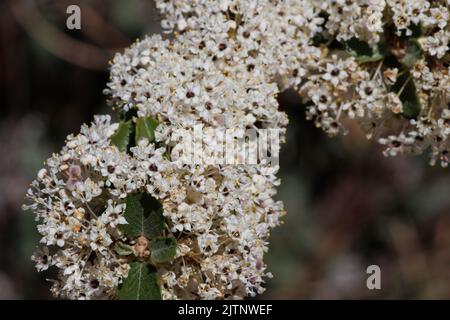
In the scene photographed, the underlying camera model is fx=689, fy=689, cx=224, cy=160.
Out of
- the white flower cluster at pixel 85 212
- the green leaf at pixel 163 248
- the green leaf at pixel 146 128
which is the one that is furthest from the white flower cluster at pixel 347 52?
the green leaf at pixel 163 248

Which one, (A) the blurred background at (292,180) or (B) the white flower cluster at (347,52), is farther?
(A) the blurred background at (292,180)

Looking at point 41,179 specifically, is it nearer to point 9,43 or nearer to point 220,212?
point 220,212

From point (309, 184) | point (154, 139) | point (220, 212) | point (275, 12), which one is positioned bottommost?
point (220, 212)

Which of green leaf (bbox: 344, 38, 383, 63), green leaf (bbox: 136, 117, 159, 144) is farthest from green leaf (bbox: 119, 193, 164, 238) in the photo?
green leaf (bbox: 344, 38, 383, 63)

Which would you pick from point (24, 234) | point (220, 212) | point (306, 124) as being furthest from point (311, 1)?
point (24, 234)

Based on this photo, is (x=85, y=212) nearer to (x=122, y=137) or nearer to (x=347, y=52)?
(x=122, y=137)

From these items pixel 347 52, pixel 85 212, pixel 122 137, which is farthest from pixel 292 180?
pixel 85 212

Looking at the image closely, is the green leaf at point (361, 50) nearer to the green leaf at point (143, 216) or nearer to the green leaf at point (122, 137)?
the green leaf at point (122, 137)

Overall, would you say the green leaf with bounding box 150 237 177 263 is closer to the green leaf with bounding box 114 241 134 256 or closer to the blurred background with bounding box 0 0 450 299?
the green leaf with bounding box 114 241 134 256
